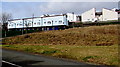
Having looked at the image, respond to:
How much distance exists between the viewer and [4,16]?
3797 inches

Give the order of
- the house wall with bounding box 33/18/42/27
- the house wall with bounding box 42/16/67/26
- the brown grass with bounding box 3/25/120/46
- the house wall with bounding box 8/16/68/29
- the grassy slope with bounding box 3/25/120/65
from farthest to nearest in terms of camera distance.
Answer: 1. the house wall with bounding box 33/18/42/27
2. the house wall with bounding box 8/16/68/29
3. the house wall with bounding box 42/16/67/26
4. the brown grass with bounding box 3/25/120/46
5. the grassy slope with bounding box 3/25/120/65

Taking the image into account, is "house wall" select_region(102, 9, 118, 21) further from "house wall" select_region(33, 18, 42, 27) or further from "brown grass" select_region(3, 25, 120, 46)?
"brown grass" select_region(3, 25, 120, 46)

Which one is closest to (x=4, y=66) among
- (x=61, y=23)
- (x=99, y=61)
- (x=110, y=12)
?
(x=99, y=61)

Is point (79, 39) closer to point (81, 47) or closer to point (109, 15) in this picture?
point (81, 47)

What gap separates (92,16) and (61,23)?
27933mm

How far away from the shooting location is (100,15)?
3563 inches

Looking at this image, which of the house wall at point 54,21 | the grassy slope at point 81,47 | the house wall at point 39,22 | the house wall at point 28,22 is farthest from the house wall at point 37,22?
the grassy slope at point 81,47

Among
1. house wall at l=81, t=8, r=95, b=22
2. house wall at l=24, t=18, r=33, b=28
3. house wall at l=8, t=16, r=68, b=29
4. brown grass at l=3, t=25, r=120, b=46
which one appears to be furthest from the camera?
house wall at l=81, t=8, r=95, b=22

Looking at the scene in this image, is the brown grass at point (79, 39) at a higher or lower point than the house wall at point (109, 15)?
lower

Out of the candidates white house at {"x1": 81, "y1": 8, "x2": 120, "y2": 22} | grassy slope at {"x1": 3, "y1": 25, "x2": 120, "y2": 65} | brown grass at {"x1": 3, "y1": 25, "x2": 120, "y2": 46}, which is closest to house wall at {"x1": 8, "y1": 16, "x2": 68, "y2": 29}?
white house at {"x1": 81, "y1": 8, "x2": 120, "y2": 22}

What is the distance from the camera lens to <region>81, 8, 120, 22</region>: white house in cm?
8469

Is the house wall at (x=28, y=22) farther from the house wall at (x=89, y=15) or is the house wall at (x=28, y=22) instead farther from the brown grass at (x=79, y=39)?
the brown grass at (x=79, y=39)

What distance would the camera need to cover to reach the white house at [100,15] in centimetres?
8469

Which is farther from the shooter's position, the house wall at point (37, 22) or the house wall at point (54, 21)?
the house wall at point (37, 22)
